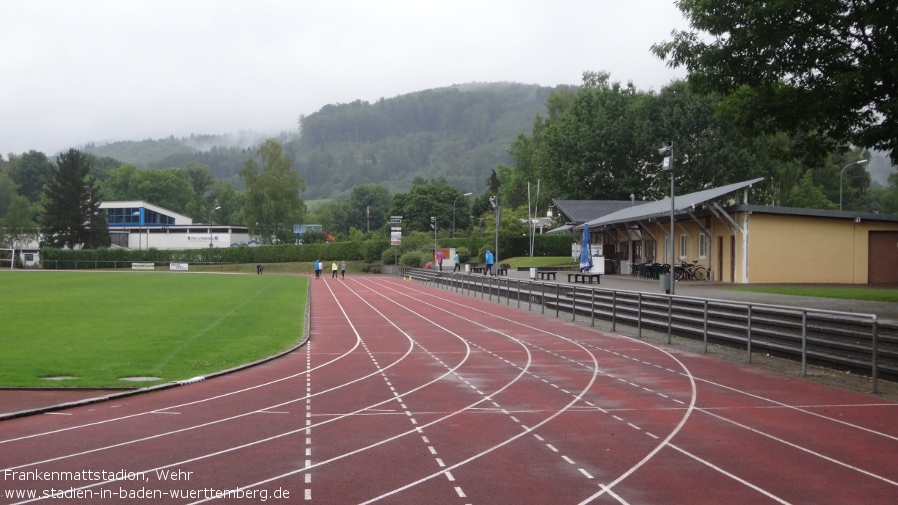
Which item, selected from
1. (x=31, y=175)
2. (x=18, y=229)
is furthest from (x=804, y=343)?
(x=31, y=175)

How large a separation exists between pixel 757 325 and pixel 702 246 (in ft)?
96.6

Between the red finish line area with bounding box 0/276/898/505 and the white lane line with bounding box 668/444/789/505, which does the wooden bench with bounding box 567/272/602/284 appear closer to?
the red finish line area with bounding box 0/276/898/505

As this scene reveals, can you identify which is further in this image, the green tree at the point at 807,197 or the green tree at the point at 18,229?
the green tree at the point at 18,229

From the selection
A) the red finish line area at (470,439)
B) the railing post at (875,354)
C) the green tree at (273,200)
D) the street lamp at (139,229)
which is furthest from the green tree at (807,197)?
the street lamp at (139,229)

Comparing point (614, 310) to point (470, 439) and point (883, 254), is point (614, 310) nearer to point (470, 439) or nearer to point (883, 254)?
point (470, 439)

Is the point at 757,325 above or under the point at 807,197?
under

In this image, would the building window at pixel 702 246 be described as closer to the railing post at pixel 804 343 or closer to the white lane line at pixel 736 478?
the railing post at pixel 804 343

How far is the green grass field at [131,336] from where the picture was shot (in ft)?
47.2

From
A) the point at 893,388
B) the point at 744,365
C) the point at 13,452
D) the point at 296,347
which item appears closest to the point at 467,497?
the point at 13,452

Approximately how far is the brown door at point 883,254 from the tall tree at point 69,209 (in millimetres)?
98926

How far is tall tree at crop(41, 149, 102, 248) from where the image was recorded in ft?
363

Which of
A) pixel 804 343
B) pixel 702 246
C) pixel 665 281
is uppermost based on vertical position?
pixel 702 246

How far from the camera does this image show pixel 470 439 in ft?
30.5

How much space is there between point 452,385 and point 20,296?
2837 centimetres
